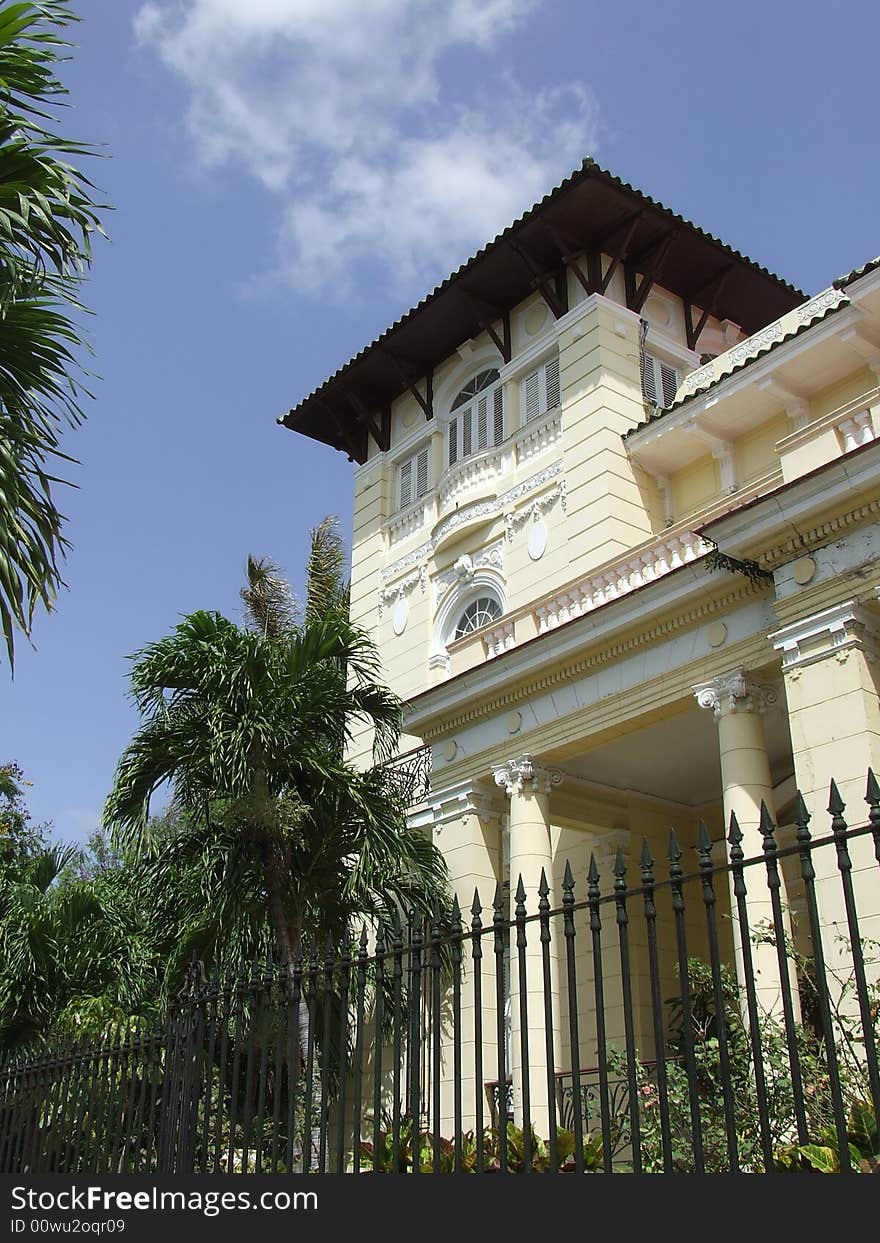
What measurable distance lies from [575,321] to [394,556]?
570 centimetres

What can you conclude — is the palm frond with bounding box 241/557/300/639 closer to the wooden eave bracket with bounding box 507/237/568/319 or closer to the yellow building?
the yellow building

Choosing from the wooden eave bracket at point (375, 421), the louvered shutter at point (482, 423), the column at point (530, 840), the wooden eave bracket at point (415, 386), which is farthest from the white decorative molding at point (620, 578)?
the wooden eave bracket at point (375, 421)

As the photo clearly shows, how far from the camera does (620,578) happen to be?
1443 cm

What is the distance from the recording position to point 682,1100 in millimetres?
9375

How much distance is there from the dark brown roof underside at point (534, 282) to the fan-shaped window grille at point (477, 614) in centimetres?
520

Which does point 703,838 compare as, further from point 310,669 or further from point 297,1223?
point 310,669

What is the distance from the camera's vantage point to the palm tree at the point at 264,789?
39.9ft

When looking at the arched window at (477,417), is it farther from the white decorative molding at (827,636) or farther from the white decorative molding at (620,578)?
the white decorative molding at (827,636)

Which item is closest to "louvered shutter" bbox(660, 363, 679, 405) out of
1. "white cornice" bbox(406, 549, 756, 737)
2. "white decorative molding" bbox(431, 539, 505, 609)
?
"white decorative molding" bbox(431, 539, 505, 609)

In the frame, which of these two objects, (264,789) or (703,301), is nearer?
(264,789)

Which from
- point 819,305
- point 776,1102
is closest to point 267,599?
point 819,305

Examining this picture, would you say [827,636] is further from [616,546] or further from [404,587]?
[404,587]

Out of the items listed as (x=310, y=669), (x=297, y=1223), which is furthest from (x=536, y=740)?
(x=297, y=1223)

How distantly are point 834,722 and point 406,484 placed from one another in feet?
46.0
